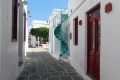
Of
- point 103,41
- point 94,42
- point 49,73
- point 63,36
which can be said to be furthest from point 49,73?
point 63,36

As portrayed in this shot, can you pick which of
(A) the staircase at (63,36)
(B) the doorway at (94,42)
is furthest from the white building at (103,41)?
(A) the staircase at (63,36)

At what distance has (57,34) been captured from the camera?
342 inches

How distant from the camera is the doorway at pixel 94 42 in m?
3.74

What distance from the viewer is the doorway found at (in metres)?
3.74

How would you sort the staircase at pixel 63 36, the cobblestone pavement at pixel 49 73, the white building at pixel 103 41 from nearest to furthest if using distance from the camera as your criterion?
the white building at pixel 103 41
the cobblestone pavement at pixel 49 73
the staircase at pixel 63 36

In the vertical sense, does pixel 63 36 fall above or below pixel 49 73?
above

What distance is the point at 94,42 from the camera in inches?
157

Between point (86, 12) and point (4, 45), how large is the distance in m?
3.16

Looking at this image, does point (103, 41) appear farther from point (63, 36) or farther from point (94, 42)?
point (63, 36)

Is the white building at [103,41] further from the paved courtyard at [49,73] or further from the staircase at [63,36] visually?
the staircase at [63,36]

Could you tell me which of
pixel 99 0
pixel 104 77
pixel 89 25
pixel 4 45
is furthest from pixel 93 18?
pixel 4 45

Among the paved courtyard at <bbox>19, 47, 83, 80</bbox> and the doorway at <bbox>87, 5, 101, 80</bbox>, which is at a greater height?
the doorway at <bbox>87, 5, 101, 80</bbox>

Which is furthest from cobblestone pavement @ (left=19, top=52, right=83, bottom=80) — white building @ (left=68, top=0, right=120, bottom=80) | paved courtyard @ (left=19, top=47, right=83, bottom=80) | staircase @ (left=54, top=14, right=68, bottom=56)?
staircase @ (left=54, top=14, right=68, bottom=56)

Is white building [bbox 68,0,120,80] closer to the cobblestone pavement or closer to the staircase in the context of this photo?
the cobblestone pavement
